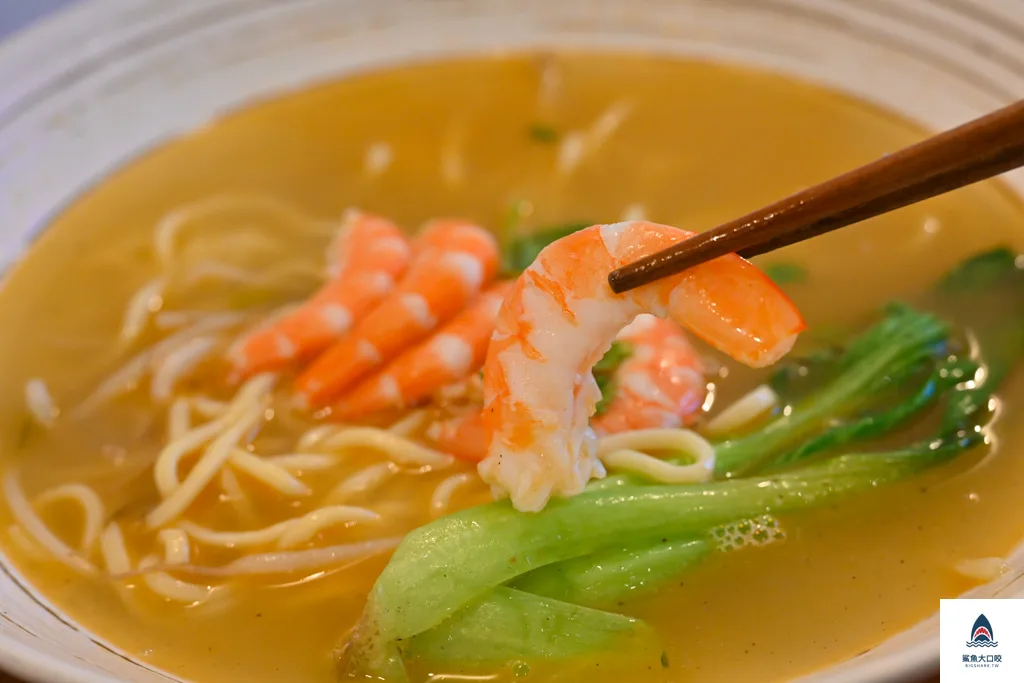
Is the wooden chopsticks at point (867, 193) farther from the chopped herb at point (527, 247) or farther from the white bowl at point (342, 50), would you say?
the white bowl at point (342, 50)

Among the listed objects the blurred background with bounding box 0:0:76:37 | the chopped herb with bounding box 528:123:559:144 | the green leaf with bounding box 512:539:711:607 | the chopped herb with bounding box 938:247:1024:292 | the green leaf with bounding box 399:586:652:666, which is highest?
the blurred background with bounding box 0:0:76:37

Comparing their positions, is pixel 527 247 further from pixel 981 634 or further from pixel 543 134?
pixel 981 634

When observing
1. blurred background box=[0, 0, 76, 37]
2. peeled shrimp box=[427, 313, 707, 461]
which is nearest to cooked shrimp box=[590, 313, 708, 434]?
peeled shrimp box=[427, 313, 707, 461]

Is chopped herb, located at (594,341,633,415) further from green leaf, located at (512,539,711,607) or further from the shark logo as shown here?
the shark logo

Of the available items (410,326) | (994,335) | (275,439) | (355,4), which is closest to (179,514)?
(275,439)

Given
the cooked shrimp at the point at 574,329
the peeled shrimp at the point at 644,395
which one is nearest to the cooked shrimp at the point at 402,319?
the peeled shrimp at the point at 644,395
